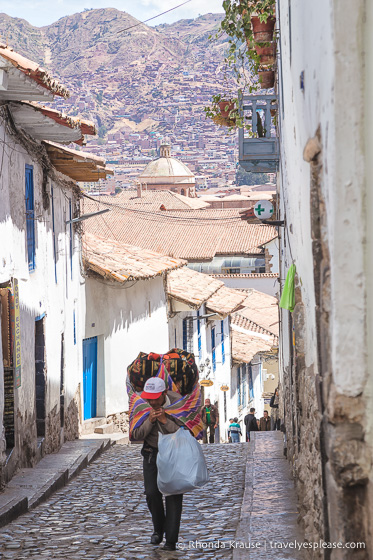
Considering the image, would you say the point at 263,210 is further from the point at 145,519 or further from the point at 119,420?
the point at 119,420

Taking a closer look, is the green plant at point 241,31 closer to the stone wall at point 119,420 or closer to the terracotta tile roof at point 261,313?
the stone wall at point 119,420

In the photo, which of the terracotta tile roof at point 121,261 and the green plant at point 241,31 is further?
the terracotta tile roof at point 121,261

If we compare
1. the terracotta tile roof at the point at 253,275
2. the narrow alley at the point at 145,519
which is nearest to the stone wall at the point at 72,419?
the narrow alley at the point at 145,519

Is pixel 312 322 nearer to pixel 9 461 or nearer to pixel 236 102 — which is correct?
pixel 9 461

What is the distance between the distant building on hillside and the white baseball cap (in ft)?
293

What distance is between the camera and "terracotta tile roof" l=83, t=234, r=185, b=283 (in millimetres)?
17125

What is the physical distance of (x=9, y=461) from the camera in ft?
33.7

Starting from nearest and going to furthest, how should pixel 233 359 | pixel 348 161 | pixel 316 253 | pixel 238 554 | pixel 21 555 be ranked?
pixel 348 161, pixel 316 253, pixel 238 554, pixel 21 555, pixel 233 359

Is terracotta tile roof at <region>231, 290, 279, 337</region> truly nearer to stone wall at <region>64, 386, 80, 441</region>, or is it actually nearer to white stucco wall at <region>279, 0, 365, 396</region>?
stone wall at <region>64, 386, 80, 441</region>

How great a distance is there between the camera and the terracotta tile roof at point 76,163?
13.2m

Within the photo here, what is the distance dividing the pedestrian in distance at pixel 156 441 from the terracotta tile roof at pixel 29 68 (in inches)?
144

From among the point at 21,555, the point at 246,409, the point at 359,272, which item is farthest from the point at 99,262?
the point at 246,409

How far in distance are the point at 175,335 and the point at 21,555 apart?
56.1ft

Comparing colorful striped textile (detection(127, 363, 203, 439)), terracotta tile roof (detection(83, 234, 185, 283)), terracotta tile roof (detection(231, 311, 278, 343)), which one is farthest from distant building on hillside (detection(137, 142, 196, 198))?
colorful striped textile (detection(127, 363, 203, 439))
